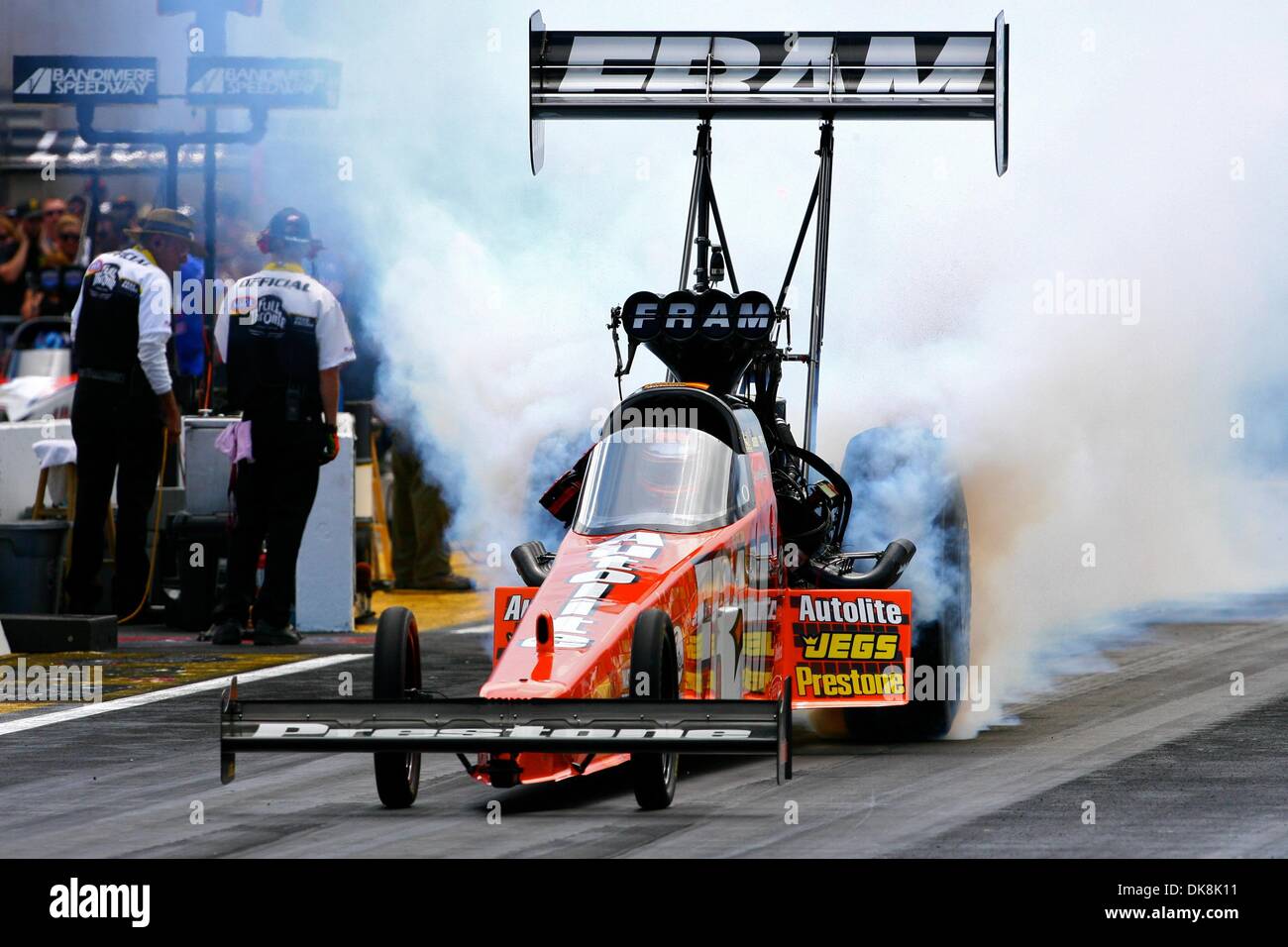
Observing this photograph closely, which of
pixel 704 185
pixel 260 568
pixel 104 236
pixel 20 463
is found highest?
pixel 104 236

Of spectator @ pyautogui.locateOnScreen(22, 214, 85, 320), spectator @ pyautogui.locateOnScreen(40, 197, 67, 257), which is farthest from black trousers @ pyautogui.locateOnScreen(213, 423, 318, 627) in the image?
spectator @ pyautogui.locateOnScreen(40, 197, 67, 257)

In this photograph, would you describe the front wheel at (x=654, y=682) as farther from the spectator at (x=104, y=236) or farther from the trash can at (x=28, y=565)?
the spectator at (x=104, y=236)

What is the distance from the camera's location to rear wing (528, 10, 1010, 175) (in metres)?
10.9

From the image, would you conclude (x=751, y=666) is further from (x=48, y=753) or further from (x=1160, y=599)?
(x=1160, y=599)

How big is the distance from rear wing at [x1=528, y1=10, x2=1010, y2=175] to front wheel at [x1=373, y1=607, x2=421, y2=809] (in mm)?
4058

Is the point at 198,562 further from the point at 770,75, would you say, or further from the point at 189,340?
the point at 770,75

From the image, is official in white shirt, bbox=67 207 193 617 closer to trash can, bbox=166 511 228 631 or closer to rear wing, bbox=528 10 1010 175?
trash can, bbox=166 511 228 631

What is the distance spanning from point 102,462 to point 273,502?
5.22 feet

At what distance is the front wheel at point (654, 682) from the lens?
24.0 feet

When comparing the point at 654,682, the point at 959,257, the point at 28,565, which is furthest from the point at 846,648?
the point at 28,565

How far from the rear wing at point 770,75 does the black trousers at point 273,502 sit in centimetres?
337

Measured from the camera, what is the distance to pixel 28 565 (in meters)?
14.6

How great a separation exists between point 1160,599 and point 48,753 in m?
10.5
